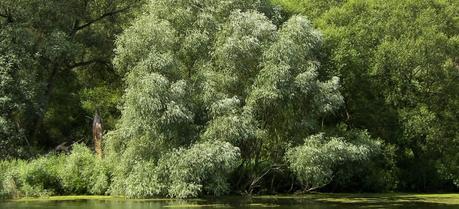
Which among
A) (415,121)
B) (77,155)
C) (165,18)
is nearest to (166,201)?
(77,155)

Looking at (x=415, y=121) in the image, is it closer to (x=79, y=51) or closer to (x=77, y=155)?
(x=77, y=155)

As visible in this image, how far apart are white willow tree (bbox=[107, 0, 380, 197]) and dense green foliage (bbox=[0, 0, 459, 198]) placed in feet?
0.28

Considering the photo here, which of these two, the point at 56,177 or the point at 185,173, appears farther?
the point at 56,177

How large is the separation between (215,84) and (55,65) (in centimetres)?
1795

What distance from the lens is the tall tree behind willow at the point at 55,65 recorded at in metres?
43.8

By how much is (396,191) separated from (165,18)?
20046 millimetres

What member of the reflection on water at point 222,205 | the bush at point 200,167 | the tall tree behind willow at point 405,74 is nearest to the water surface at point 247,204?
the reflection on water at point 222,205

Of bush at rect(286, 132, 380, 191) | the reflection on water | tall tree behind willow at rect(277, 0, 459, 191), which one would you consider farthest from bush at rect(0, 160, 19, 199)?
tall tree behind willow at rect(277, 0, 459, 191)

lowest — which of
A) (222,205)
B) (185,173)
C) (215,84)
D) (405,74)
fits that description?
(222,205)

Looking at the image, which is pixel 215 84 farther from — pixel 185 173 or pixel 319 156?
pixel 319 156

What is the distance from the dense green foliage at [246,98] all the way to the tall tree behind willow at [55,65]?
0.49 feet

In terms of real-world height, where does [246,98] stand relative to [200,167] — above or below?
above

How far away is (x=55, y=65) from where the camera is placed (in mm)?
49312

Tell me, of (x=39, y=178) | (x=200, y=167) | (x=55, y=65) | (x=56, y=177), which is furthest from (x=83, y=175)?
(x=55, y=65)
